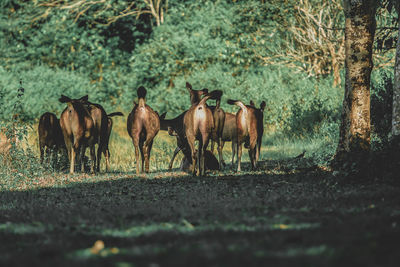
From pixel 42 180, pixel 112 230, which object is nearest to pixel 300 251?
Answer: pixel 112 230

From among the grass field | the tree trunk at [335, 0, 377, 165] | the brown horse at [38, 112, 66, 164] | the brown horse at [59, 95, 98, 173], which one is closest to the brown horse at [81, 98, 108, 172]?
the brown horse at [59, 95, 98, 173]

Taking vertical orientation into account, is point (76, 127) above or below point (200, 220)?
above

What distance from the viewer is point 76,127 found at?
493 inches

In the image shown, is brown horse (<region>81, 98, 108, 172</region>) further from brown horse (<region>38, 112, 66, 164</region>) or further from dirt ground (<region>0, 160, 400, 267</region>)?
dirt ground (<region>0, 160, 400, 267</region>)

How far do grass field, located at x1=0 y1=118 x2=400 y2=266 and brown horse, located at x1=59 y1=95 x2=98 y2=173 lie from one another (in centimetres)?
110

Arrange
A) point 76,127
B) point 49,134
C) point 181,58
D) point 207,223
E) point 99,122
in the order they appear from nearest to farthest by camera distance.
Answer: point 207,223 → point 76,127 → point 99,122 → point 49,134 → point 181,58

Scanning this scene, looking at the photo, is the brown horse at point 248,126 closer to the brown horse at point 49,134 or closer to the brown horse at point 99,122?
the brown horse at point 99,122

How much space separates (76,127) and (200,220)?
Answer: 22.7 ft

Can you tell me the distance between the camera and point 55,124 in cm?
1398

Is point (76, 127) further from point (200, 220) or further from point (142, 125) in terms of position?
point (200, 220)

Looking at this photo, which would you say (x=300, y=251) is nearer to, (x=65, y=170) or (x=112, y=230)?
(x=112, y=230)

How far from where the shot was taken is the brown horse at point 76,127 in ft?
41.1

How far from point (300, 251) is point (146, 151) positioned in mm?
8999

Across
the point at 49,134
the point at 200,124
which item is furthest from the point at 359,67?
the point at 49,134
